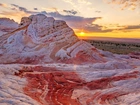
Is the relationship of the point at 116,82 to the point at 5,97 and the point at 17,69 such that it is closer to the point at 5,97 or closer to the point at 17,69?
the point at 17,69

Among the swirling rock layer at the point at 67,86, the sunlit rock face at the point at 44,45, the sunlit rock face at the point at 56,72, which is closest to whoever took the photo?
the swirling rock layer at the point at 67,86

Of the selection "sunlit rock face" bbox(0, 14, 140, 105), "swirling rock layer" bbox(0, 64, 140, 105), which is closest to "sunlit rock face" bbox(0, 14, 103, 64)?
"sunlit rock face" bbox(0, 14, 140, 105)

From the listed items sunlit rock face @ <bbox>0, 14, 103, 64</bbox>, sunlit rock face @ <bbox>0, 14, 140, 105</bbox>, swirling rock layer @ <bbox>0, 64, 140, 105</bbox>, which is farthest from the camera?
sunlit rock face @ <bbox>0, 14, 103, 64</bbox>

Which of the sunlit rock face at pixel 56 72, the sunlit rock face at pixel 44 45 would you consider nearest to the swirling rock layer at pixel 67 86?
the sunlit rock face at pixel 56 72

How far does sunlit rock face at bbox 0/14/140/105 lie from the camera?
13758 millimetres

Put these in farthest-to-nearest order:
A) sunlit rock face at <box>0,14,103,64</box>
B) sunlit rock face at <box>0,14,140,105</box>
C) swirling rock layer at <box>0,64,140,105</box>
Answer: sunlit rock face at <box>0,14,103,64</box> → sunlit rock face at <box>0,14,140,105</box> → swirling rock layer at <box>0,64,140,105</box>

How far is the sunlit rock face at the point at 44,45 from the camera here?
2486 centimetres

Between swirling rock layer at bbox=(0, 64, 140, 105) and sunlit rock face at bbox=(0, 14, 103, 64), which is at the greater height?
sunlit rock face at bbox=(0, 14, 103, 64)

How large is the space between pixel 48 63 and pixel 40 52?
244cm

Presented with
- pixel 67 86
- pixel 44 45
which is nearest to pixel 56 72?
pixel 67 86

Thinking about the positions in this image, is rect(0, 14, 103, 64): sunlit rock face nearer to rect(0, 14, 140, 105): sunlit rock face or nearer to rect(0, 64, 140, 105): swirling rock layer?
rect(0, 14, 140, 105): sunlit rock face

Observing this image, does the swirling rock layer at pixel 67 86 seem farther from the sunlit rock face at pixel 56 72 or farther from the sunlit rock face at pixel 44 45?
the sunlit rock face at pixel 44 45

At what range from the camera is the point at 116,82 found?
1802 centimetres

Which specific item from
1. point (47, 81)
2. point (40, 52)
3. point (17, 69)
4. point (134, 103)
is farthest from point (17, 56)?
point (134, 103)
